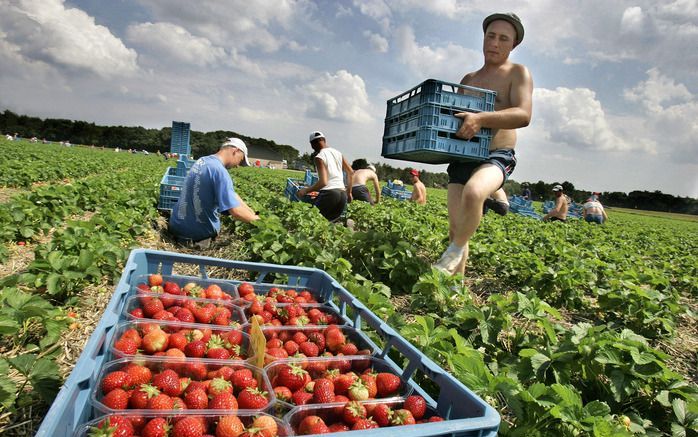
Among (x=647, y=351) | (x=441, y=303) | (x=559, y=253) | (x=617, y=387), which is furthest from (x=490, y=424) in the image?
(x=559, y=253)

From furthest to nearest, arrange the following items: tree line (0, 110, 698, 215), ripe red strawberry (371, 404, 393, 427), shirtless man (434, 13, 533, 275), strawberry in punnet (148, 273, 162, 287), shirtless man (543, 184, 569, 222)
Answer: tree line (0, 110, 698, 215) < shirtless man (543, 184, 569, 222) < shirtless man (434, 13, 533, 275) < strawberry in punnet (148, 273, 162, 287) < ripe red strawberry (371, 404, 393, 427)

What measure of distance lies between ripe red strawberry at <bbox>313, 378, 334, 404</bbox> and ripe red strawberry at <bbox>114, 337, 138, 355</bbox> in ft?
2.31

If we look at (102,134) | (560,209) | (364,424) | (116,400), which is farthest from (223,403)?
(102,134)

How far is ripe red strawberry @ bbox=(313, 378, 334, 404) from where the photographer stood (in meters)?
1.39

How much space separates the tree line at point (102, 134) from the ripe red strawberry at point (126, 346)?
293 feet

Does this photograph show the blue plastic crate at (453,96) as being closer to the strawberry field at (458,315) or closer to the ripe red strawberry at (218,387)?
the strawberry field at (458,315)

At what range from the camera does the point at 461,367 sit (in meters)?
1.82

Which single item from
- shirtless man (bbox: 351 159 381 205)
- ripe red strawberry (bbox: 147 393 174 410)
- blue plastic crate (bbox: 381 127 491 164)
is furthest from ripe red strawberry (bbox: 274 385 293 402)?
shirtless man (bbox: 351 159 381 205)

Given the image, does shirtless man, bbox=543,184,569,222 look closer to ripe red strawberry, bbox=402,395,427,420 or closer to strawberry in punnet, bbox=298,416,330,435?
ripe red strawberry, bbox=402,395,427,420

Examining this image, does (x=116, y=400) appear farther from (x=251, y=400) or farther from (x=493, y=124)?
(x=493, y=124)

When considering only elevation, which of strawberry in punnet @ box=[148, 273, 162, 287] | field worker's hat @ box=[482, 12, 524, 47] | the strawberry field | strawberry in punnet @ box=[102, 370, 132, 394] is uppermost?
field worker's hat @ box=[482, 12, 524, 47]

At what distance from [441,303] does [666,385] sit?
4.98ft

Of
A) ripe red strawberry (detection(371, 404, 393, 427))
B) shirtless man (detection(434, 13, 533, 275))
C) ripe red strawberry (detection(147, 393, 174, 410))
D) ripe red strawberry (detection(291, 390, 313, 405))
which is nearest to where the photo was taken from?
ripe red strawberry (detection(147, 393, 174, 410))

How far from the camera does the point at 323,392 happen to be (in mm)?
1401
